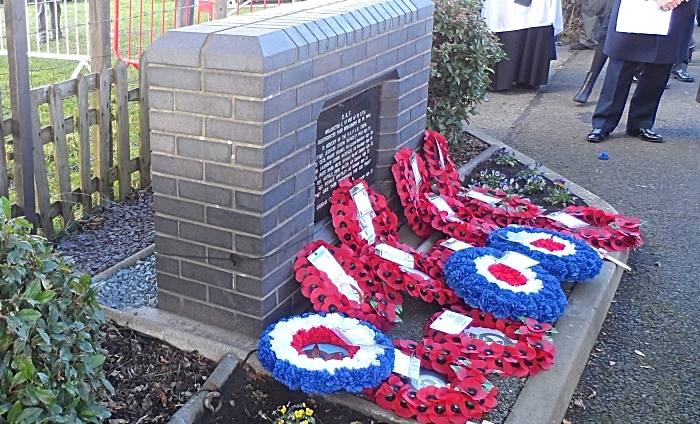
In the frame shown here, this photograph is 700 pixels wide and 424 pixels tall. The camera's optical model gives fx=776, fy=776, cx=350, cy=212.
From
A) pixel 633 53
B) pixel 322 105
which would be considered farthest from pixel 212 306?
pixel 633 53

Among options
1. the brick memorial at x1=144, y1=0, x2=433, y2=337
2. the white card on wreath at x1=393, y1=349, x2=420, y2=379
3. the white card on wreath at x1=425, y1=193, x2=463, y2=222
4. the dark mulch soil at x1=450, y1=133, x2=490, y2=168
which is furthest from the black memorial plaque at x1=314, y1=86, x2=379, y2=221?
the dark mulch soil at x1=450, y1=133, x2=490, y2=168

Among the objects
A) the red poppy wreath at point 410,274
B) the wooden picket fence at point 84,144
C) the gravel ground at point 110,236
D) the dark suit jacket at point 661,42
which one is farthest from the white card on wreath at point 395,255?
the dark suit jacket at point 661,42

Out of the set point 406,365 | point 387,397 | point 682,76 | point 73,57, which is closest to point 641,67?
point 682,76

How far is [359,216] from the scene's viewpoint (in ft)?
13.3

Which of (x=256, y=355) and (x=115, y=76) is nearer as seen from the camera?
(x=256, y=355)

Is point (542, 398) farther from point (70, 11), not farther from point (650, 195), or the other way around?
point (70, 11)

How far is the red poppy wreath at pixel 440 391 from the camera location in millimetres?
2930

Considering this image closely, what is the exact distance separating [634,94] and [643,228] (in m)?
2.11

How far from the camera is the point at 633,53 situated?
649cm

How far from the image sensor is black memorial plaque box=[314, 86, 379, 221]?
3859 mm

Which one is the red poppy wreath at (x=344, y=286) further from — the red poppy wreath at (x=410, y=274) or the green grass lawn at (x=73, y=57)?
the green grass lawn at (x=73, y=57)

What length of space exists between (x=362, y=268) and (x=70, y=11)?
1157 cm

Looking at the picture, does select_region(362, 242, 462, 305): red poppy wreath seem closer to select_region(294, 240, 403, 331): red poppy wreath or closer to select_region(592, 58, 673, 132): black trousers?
select_region(294, 240, 403, 331): red poppy wreath

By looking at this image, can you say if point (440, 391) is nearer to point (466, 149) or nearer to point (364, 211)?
point (364, 211)
